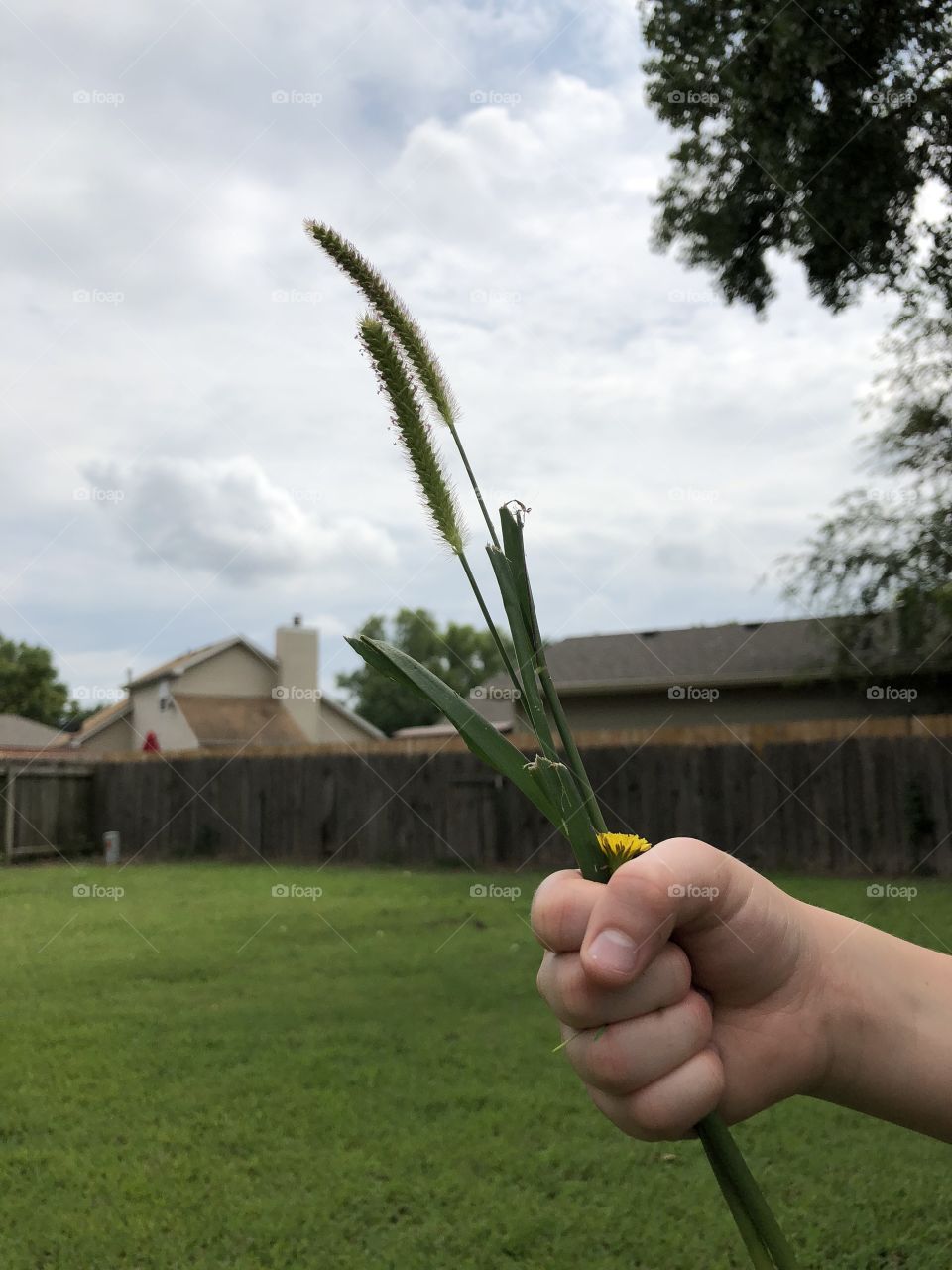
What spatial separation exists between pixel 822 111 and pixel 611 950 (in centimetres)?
729

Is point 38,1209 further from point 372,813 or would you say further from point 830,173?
point 372,813

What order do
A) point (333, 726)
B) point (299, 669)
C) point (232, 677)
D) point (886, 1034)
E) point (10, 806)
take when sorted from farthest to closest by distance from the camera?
point (333, 726), point (232, 677), point (299, 669), point (10, 806), point (886, 1034)

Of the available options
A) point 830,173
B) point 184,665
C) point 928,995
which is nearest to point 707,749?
point 830,173

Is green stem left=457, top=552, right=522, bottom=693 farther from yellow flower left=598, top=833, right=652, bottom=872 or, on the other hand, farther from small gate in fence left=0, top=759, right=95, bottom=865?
small gate in fence left=0, top=759, right=95, bottom=865

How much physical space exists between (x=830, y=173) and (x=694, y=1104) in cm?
721

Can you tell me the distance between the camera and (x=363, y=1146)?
3381 mm

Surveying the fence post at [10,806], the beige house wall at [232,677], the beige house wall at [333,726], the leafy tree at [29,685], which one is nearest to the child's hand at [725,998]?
the fence post at [10,806]

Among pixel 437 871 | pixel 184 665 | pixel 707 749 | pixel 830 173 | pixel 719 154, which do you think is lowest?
pixel 437 871

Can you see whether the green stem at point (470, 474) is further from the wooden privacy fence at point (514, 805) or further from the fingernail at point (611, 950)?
the wooden privacy fence at point (514, 805)

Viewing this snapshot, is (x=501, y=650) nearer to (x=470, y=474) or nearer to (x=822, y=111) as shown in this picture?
(x=470, y=474)

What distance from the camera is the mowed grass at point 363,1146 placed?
2781 mm

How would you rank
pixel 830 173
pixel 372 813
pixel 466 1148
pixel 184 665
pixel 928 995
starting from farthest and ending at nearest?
pixel 184 665, pixel 372 813, pixel 830 173, pixel 466 1148, pixel 928 995

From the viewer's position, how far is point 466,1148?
3.34 meters

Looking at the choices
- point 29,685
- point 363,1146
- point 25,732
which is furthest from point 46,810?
point 25,732
